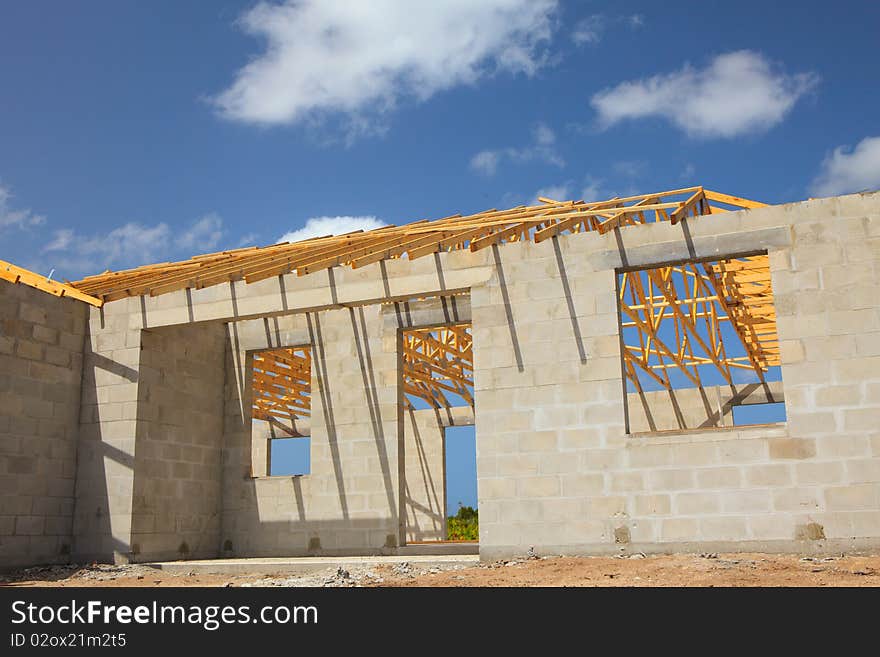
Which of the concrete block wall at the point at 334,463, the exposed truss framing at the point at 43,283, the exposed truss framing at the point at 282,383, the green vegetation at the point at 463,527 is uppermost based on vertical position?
the exposed truss framing at the point at 43,283

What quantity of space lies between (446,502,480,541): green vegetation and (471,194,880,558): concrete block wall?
13.9m

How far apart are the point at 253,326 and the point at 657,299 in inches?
338

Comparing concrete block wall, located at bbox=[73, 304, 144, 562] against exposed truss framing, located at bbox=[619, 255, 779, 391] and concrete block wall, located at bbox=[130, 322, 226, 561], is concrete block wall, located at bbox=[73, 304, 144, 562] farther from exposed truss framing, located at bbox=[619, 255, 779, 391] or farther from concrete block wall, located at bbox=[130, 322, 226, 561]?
exposed truss framing, located at bbox=[619, 255, 779, 391]

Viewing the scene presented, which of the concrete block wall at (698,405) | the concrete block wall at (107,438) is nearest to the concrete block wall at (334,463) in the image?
the concrete block wall at (107,438)

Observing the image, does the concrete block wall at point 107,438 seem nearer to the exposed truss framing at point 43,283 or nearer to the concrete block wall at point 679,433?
the exposed truss framing at point 43,283

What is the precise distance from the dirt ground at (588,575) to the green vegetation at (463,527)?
548 inches

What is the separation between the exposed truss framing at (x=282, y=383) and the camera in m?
19.9

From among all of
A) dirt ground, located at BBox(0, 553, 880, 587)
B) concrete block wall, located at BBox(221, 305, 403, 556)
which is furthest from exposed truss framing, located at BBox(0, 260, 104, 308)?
dirt ground, located at BBox(0, 553, 880, 587)

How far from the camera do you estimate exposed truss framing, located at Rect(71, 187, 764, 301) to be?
1277cm

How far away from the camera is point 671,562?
1054 cm

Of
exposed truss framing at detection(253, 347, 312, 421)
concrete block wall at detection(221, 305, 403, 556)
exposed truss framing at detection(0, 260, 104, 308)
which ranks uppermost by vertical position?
exposed truss framing at detection(0, 260, 104, 308)

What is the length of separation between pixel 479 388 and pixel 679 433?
2.70m

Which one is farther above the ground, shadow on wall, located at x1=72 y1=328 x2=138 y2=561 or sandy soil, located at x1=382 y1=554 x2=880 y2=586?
shadow on wall, located at x1=72 y1=328 x2=138 y2=561

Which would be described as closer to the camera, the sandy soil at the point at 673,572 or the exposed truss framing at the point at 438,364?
the sandy soil at the point at 673,572
